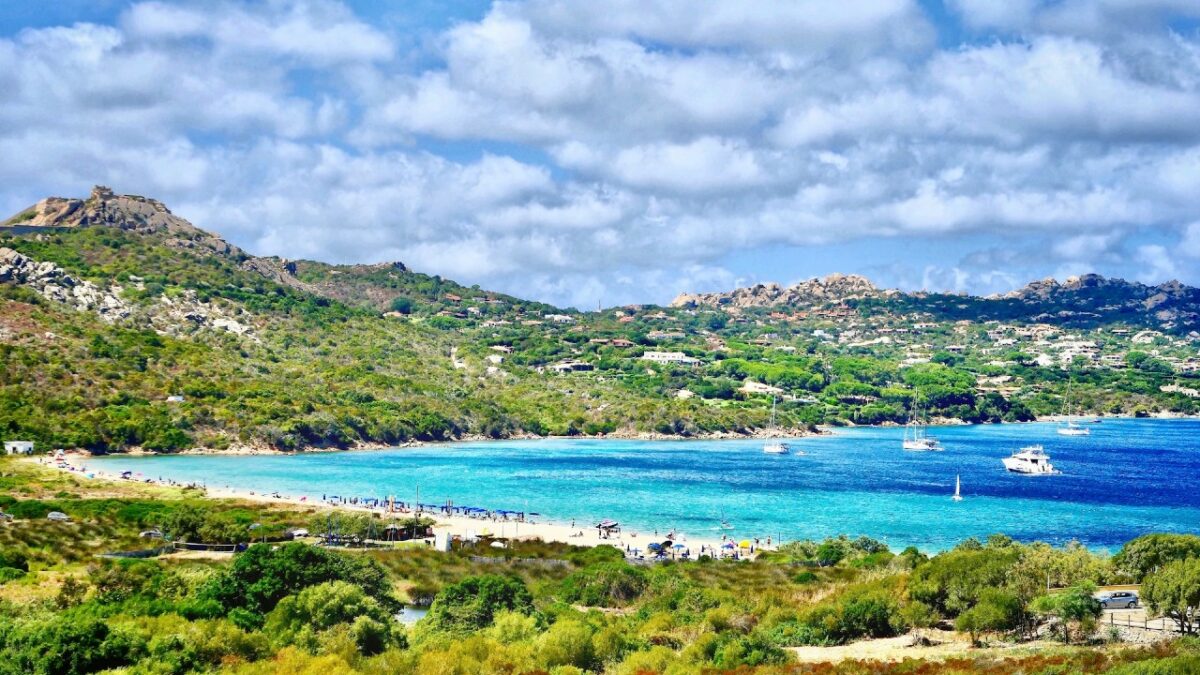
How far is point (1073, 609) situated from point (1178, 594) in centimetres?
273

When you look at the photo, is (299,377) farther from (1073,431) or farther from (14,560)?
(1073,431)

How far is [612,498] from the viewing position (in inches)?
3044

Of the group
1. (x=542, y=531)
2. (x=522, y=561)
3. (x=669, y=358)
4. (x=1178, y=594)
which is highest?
(x=669, y=358)

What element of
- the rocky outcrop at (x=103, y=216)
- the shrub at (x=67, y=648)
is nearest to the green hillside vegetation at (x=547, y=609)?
the shrub at (x=67, y=648)

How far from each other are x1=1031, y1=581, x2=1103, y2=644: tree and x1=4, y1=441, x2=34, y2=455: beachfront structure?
261 feet

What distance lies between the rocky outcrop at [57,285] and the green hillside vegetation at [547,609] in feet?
308

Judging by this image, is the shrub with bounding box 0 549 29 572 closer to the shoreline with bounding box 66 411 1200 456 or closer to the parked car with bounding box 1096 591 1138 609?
the parked car with bounding box 1096 591 1138 609

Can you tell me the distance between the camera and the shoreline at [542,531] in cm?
5453

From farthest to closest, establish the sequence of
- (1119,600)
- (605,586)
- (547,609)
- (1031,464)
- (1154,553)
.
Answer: (1031,464)
(1154,553)
(605,586)
(1119,600)
(547,609)

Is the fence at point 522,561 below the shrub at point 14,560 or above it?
below

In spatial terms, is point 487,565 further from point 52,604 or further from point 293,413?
point 293,413

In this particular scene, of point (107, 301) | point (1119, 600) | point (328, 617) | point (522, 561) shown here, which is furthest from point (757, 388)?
point (328, 617)

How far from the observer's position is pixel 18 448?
83562 mm

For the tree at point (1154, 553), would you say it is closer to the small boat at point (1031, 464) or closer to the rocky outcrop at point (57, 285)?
the small boat at point (1031, 464)
